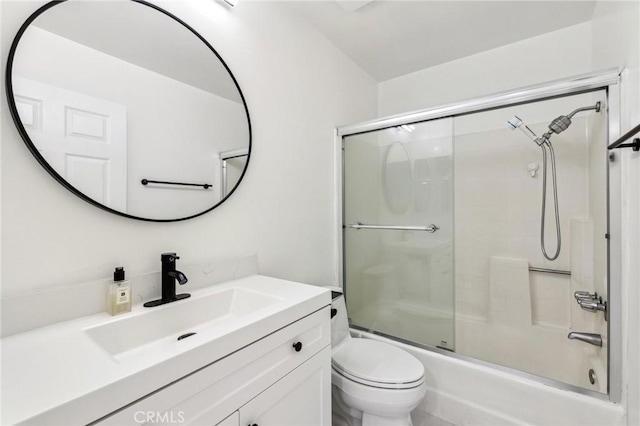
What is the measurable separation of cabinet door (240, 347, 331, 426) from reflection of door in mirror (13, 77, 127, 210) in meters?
0.77

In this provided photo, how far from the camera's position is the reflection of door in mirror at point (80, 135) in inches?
31.1

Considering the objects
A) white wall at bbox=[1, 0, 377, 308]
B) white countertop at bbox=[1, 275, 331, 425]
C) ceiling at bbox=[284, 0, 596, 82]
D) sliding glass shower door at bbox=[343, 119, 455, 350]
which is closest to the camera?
white countertop at bbox=[1, 275, 331, 425]

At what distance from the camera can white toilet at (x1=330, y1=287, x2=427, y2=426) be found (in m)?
1.20

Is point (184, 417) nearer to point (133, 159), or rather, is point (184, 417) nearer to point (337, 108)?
point (133, 159)

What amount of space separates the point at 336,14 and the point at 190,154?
1.30m

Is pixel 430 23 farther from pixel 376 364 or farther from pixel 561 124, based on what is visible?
pixel 376 364

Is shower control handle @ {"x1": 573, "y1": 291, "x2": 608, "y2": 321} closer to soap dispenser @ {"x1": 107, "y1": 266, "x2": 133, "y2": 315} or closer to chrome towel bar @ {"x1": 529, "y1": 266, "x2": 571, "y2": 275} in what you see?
chrome towel bar @ {"x1": 529, "y1": 266, "x2": 571, "y2": 275}

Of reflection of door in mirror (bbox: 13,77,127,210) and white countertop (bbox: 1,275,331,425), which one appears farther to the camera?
reflection of door in mirror (bbox: 13,77,127,210)

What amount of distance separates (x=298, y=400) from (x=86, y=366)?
2.06ft

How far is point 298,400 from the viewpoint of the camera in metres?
0.94

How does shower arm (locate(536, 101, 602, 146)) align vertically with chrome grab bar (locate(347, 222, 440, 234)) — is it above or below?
above

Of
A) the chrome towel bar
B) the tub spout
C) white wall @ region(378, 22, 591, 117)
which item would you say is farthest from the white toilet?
white wall @ region(378, 22, 591, 117)

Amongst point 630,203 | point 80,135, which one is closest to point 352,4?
point 80,135

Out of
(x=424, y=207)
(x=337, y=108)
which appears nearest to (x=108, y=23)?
(x=337, y=108)
